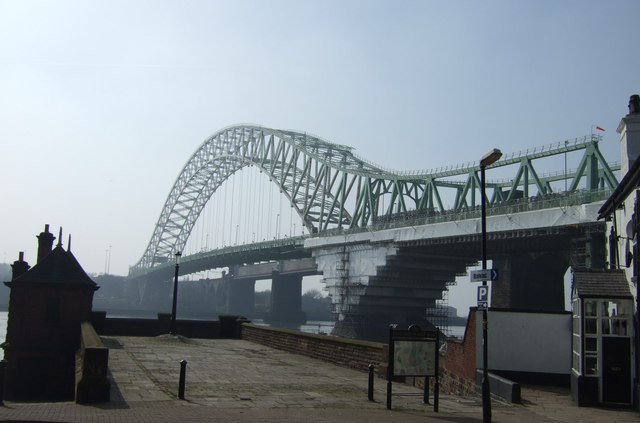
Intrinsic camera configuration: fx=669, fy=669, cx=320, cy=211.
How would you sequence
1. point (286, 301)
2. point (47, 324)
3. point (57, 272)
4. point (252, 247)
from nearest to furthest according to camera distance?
point (47, 324)
point (57, 272)
point (252, 247)
point (286, 301)

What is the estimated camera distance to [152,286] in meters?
175

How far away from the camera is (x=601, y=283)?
18.4 metres

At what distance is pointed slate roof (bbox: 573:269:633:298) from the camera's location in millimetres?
17812

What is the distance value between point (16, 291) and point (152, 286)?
14478cm

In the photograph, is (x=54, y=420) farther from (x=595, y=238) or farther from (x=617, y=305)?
(x=595, y=238)

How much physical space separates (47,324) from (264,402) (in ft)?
72.3

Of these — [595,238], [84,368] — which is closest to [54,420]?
[84,368]

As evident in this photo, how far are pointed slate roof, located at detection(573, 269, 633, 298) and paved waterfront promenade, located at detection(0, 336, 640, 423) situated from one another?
2981 millimetres

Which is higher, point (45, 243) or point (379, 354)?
point (45, 243)

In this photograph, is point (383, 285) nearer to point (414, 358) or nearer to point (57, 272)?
point (57, 272)

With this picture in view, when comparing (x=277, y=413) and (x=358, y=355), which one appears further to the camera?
(x=358, y=355)

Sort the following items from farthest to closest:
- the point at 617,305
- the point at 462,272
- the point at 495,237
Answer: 1. the point at 462,272
2. the point at 495,237
3. the point at 617,305

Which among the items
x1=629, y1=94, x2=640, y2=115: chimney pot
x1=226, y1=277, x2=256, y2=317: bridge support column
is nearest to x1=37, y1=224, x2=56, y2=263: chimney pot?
x1=629, y1=94, x2=640, y2=115: chimney pot

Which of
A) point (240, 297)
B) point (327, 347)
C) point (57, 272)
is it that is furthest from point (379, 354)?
point (240, 297)
